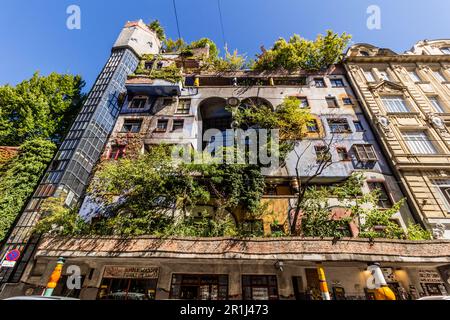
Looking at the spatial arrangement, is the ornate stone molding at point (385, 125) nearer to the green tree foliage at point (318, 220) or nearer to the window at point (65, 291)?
the green tree foliage at point (318, 220)

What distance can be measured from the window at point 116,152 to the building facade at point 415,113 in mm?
22128

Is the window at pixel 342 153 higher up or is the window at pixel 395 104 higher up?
the window at pixel 395 104

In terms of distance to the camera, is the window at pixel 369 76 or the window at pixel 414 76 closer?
the window at pixel 414 76

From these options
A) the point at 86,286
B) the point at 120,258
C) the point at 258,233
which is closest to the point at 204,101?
the point at 258,233

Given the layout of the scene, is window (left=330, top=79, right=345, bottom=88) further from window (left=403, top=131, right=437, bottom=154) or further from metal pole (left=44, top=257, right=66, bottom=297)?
metal pole (left=44, top=257, right=66, bottom=297)

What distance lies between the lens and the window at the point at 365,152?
58.3 feet

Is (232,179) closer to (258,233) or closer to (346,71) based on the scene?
(258,233)

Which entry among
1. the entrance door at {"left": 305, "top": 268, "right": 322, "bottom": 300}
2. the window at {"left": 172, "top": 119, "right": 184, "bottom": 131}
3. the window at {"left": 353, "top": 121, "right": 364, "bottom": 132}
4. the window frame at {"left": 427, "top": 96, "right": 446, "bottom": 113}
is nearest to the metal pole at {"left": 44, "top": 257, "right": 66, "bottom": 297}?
the entrance door at {"left": 305, "top": 268, "right": 322, "bottom": 300}

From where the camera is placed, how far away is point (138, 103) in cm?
2342

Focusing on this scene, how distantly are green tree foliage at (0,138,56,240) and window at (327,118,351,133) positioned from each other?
82.0ft

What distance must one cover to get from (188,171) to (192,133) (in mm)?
5497

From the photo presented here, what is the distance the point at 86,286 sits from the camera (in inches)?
512

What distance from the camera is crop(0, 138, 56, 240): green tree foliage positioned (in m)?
15.9

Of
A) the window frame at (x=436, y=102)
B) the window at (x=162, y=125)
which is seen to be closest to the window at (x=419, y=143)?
the window frame at (x=436, y=102)
